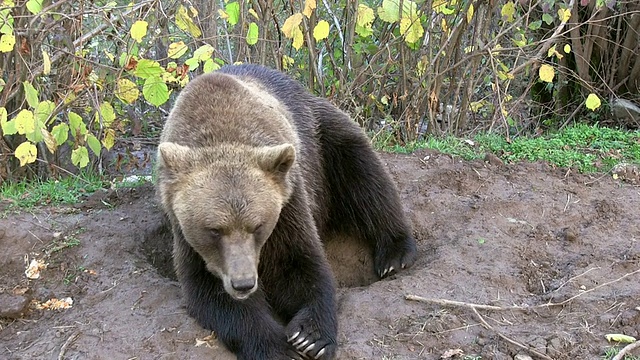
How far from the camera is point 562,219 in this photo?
4.84m

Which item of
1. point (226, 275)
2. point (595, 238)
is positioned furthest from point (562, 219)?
point (226, 275)

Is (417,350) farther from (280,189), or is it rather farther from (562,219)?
(562,219)

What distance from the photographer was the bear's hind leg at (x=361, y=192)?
16.2ft

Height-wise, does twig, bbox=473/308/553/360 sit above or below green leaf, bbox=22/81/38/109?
below

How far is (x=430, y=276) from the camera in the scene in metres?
4.22

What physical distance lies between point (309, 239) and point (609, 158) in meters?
3.14

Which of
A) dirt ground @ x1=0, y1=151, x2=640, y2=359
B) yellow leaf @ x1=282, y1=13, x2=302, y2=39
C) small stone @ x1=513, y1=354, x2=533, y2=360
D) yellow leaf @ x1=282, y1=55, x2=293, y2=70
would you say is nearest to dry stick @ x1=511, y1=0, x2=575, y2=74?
dirt ground @ x1=0, y1=151, x2=640, y2=359

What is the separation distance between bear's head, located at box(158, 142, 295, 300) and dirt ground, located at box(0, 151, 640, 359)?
22.6 inches

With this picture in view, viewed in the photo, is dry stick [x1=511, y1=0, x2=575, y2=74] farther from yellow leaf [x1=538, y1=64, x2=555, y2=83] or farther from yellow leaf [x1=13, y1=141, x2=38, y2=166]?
yellow leaf [x1=13, y1=141, x2=38, y2=166]

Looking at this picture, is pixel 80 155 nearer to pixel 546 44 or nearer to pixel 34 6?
pixel 34 6

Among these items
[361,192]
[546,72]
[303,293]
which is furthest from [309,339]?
[546,72]

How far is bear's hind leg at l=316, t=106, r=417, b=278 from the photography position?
4.94 meters

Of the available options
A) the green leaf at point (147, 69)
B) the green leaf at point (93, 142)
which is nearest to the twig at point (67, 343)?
the green leaf at point (93, 142)

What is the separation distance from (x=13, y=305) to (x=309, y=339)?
1.83 metres
